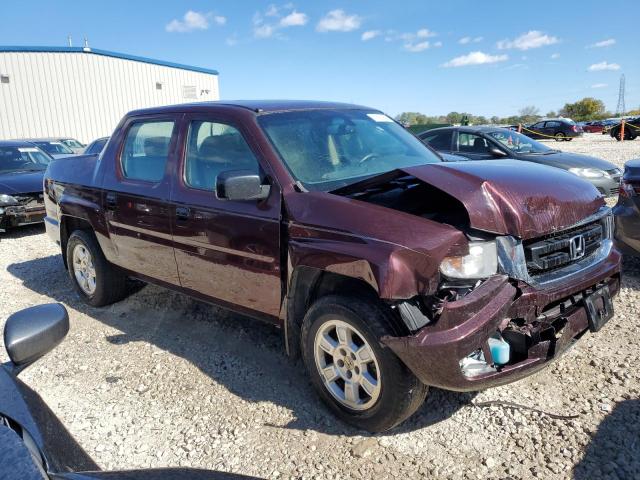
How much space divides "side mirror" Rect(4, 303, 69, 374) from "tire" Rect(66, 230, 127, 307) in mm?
2993

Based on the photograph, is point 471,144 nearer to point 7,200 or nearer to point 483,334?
point 483,334

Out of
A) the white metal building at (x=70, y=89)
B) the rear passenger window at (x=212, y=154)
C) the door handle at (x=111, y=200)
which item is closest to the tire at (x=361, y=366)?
the rear passenger window at (x=212, y=154)

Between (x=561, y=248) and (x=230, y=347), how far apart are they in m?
2.57

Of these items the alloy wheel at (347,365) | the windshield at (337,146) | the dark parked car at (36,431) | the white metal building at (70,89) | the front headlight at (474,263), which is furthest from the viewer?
the white metal building at (70,89)

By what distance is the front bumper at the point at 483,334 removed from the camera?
2.37m

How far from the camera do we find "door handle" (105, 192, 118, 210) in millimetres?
4387

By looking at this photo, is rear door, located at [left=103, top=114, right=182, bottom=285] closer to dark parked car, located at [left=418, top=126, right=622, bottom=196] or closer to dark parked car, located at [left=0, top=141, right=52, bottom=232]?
dark parked car, located at [left=0, top=141, right=52, bottom=232]

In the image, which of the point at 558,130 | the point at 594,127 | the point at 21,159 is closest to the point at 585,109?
the point at 594,127

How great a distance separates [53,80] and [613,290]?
27529mm

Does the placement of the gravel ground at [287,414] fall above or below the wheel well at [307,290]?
below

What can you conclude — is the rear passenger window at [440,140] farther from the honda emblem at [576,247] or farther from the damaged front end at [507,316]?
the damaged front end at [507,316]

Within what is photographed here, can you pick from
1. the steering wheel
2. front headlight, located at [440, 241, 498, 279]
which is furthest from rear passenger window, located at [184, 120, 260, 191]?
front headlight, located at [440, 241, 498, 279]

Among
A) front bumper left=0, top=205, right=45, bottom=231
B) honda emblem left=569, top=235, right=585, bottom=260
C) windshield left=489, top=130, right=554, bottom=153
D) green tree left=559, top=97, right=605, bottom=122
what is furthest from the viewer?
green tree left=559, top=97, right=605, bottom=122

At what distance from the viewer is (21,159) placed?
10266mm
